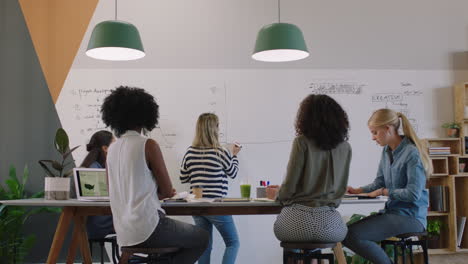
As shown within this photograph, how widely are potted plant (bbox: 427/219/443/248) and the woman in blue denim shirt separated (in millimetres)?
1766

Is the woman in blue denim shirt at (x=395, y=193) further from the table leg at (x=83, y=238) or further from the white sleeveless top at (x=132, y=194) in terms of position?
the table leg at (x=83, y=238)

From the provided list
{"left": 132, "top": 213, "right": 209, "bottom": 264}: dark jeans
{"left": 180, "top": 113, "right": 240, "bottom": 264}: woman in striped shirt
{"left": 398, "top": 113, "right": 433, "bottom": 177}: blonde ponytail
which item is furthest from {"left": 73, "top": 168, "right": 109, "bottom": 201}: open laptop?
{"left": 398, "top": 113, "right": 433, "bottom": 177}: blonde ponytail

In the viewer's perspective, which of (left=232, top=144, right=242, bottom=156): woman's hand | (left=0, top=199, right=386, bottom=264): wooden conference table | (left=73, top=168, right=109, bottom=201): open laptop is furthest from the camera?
(left=232, top=144, right=242, bottom=156): woman's hand

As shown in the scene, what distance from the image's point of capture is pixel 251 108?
4.57 meters

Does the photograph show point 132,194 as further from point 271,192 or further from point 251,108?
point 251,108

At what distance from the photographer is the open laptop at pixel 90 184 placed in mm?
2805

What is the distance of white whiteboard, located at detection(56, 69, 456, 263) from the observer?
4508 millimetres

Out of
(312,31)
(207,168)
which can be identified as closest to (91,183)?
(207,168)

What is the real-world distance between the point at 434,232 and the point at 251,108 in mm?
2078

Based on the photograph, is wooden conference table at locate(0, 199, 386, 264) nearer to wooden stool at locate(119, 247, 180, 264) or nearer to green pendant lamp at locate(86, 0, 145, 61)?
wooden stool at locate(119, 247, 180, 264)

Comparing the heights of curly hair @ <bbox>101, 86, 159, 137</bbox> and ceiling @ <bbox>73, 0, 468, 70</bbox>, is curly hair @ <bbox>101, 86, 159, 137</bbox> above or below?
below

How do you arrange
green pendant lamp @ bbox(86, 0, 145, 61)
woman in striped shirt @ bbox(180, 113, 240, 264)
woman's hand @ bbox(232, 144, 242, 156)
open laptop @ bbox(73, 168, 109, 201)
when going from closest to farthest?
1. open laptop @ bbox(73, 168, 109, 201)
2. green pendant lamp @ bbox(86, 0, 145, 61)
3. woman in striped shirt @ bbox(180, 113, 240, 264)
4. woman's hand @ bbox(232, 144, 242, 156)

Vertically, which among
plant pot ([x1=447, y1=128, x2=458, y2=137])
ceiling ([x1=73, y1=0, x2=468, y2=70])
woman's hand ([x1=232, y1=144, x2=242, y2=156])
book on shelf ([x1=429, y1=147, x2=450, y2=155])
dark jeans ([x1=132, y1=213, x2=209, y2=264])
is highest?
ceiling ([x1=73, y1=0, x2=468, y2=70])

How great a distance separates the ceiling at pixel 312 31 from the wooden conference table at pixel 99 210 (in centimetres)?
194
